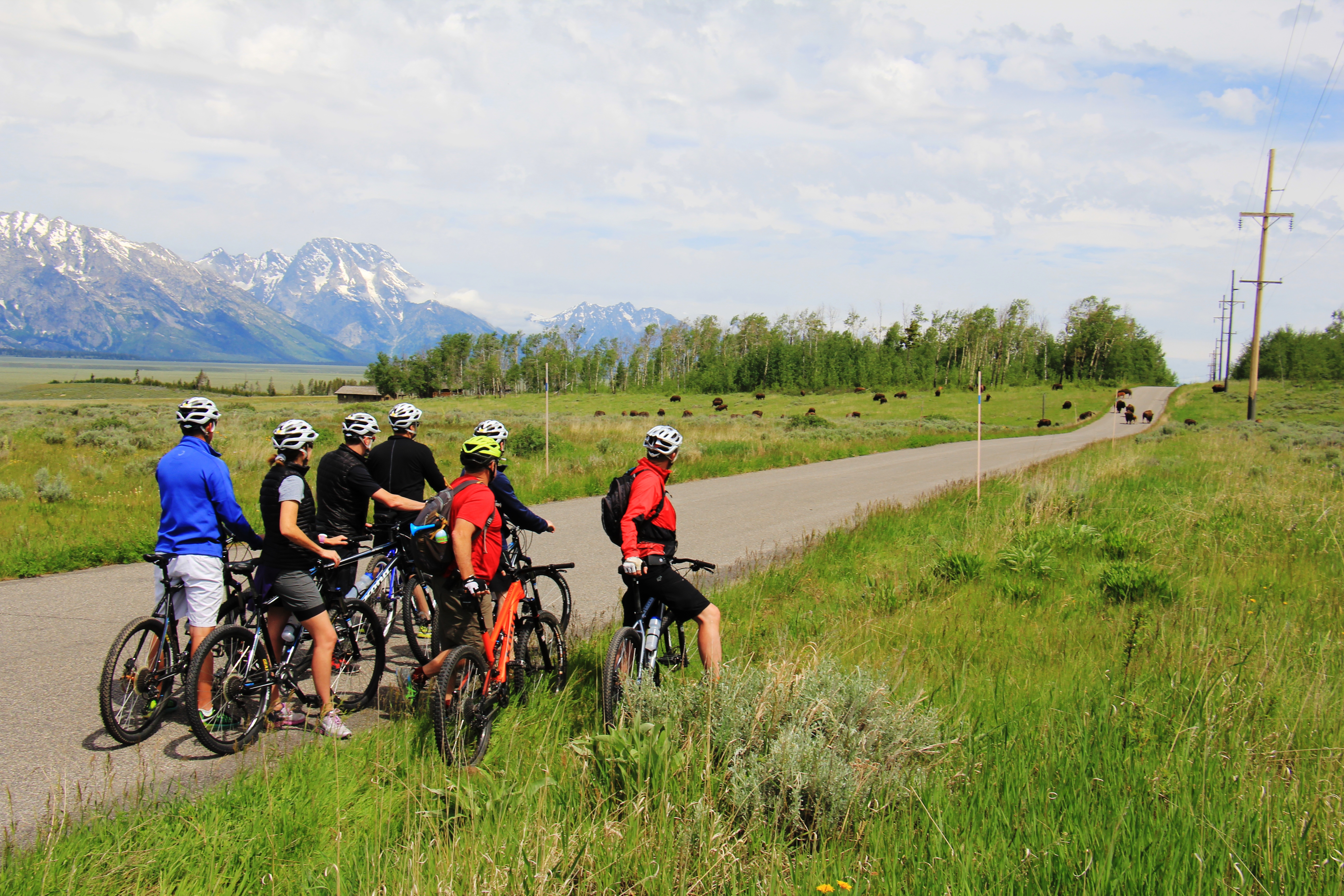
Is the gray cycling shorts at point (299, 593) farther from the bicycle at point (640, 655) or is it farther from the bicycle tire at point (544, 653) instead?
the bicycle at point (640, 655)

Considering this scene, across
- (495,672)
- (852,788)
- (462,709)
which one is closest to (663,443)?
(495,672)

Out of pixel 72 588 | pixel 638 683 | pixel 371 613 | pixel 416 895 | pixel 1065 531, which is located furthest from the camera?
pixel 1065 531

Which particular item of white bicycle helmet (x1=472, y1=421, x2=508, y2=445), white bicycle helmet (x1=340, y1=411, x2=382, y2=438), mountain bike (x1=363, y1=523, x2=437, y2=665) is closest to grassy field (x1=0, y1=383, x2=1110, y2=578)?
mountain bike (x1=363, y1=523, x2=437, y2=665)

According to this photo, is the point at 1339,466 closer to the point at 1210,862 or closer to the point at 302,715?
the point at 1210,862

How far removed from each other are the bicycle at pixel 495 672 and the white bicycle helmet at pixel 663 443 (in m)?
0.97

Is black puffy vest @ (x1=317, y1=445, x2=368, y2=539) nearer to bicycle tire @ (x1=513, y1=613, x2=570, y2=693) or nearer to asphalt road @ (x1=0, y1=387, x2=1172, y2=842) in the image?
asphalt road @ (x1=0, y1=387, x2=1172, y2=842)

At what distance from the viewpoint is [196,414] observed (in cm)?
491

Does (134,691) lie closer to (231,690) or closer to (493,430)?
(231,690)

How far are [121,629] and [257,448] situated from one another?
15.5 meters

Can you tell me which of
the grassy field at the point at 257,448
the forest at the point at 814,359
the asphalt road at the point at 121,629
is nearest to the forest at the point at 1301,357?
the forest at the point at 814,359

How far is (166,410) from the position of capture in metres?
45.7

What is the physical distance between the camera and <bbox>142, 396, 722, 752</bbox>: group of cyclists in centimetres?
473

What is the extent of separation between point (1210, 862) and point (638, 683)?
2730 mm

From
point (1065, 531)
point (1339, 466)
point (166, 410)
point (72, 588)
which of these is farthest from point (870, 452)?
point (166, 410)
